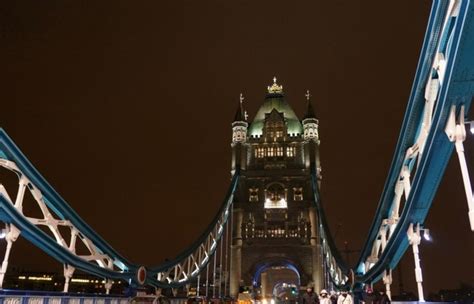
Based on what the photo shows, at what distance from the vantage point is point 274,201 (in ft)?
217

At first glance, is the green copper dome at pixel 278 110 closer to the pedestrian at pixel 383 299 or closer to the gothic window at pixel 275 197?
the gothic window at pixel 275 197

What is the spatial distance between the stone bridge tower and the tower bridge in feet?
0.47

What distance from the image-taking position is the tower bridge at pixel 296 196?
12.1 metres

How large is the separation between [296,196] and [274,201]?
10.8 ft

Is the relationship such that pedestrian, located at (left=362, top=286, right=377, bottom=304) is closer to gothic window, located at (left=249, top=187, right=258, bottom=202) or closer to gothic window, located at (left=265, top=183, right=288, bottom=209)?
gothic window, located at (left=265, top=183, right=288, bottom=209)

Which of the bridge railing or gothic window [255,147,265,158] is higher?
gothic window [255,147,265,158]

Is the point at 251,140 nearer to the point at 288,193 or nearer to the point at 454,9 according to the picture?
the point at 288,193

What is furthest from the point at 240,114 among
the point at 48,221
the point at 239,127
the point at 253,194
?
the point at 48,221

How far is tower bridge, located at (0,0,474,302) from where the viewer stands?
1206 centimetres

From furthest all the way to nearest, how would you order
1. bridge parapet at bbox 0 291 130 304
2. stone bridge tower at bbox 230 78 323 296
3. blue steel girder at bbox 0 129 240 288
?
stone bridge tower at bbox 230 78 323 296 → blue steel girder at bbox 0 129 240 288 → bridge parapet at bbox 0 291 130 304

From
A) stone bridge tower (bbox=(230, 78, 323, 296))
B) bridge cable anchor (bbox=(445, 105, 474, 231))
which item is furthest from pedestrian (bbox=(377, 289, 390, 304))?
stone bridge tower (bbox=(230, 78, 323, 296))

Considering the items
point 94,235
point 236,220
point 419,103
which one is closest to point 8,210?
point 94,235

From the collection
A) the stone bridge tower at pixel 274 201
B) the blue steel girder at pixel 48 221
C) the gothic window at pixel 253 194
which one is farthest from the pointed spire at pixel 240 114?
the blue steel girder at pixel 48 221

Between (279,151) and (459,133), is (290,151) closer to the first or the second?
(279,151)
